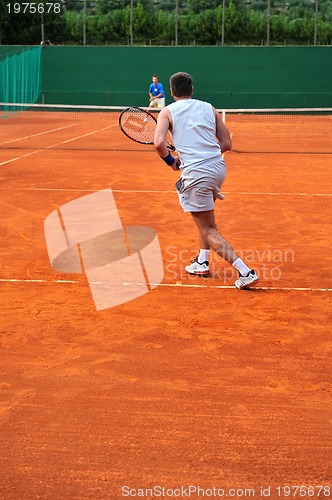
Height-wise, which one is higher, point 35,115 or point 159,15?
point 159,15

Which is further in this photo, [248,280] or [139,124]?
[139,124]

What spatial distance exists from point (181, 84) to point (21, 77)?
25.2 meters

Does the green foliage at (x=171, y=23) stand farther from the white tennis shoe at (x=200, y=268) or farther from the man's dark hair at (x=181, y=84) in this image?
the man's dark hair at (x=181, y=84)

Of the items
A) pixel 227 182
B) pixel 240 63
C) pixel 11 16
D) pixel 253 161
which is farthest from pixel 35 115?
pixel 227 182

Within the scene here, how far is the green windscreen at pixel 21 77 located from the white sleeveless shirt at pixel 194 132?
77.0ft

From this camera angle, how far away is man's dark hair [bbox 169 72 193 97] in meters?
5.37

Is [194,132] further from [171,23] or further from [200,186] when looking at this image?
[171,23]

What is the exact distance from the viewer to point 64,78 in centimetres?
3241

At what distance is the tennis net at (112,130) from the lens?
17.6 metres

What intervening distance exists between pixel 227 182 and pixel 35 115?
19.6 metres

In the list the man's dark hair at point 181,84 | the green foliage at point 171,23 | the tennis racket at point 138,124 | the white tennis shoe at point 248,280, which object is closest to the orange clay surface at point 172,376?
the white tennis shoe at point 248,280

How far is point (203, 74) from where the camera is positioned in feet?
104

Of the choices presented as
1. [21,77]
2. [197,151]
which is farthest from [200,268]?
[21,77]

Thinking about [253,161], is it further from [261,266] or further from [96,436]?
[96,436]
